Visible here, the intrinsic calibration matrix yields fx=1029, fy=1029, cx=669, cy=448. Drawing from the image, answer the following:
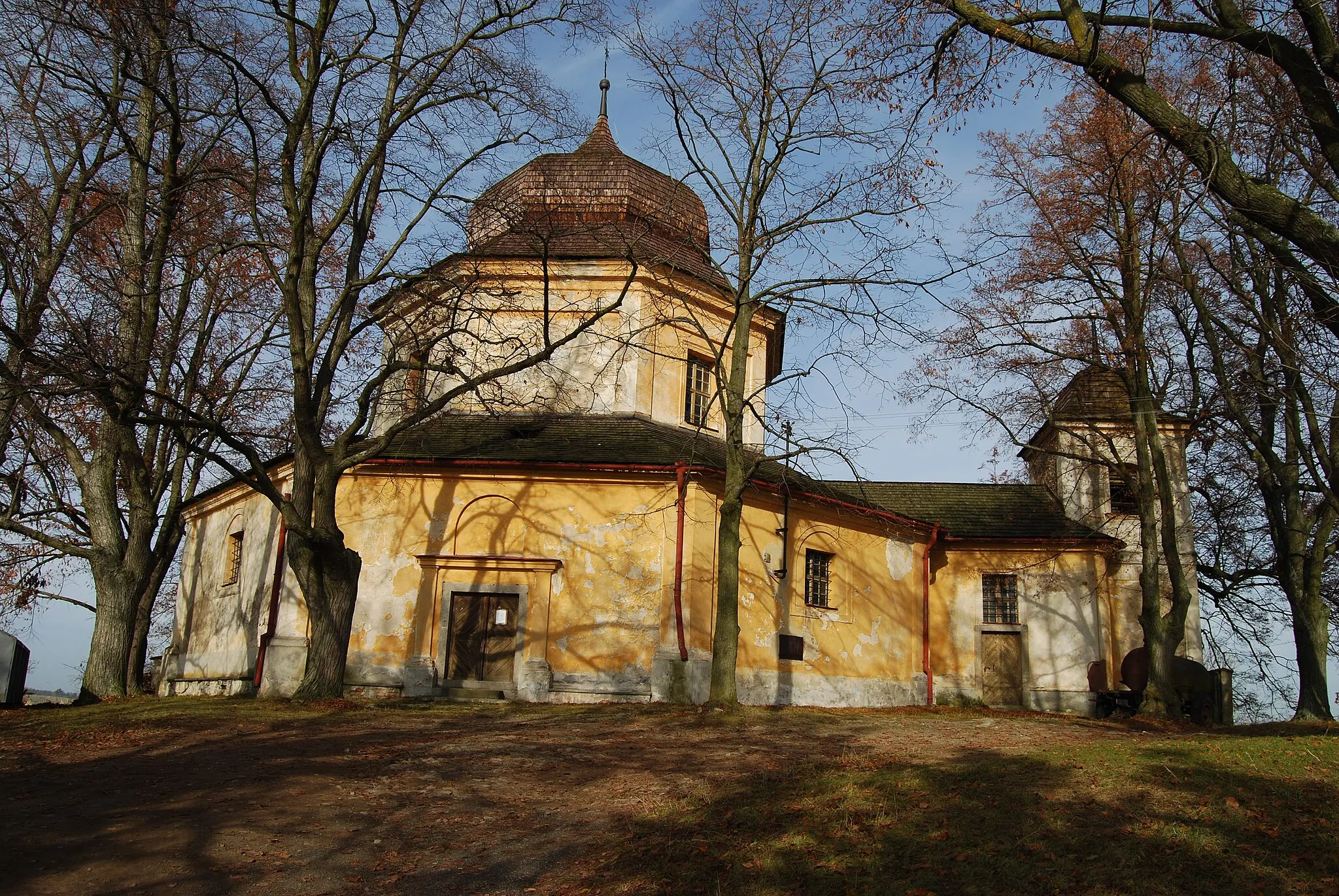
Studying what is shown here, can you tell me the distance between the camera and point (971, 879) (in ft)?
19.8

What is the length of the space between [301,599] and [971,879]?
45.3ft

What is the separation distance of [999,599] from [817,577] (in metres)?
6.40

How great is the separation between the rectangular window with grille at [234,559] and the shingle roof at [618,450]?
4674mm

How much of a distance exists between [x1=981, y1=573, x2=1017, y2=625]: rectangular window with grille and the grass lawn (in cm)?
1228

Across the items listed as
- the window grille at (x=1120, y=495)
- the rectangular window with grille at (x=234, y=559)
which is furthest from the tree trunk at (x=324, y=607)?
the window grille at (x=1120, y=495)

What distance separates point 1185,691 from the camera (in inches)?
751

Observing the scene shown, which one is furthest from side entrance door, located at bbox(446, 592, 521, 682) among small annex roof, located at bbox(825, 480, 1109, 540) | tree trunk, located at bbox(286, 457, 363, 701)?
small annex roof, located at bbox(825, 480, 1109, 540)

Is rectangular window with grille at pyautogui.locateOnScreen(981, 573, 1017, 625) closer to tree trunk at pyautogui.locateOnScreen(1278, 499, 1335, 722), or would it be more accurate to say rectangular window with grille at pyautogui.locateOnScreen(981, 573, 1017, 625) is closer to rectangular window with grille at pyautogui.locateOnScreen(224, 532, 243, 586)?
tree trunk at pyautogui.locateOnScreen(1278, 499, 1335, 722)

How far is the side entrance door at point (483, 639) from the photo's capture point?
1662cm

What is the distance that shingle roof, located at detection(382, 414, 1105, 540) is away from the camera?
1709cm

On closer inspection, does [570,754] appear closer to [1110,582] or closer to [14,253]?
[14,253]

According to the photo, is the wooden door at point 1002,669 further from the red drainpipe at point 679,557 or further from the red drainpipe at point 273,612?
the red drainpipe at point 273,612

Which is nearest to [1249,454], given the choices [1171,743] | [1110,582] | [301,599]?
[1110,582]

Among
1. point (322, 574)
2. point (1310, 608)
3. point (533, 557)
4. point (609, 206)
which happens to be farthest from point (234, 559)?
point (1310, 608)
